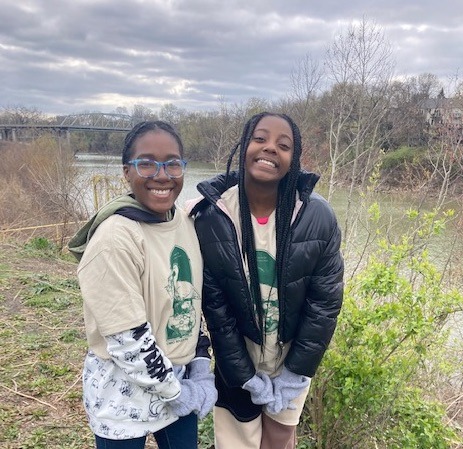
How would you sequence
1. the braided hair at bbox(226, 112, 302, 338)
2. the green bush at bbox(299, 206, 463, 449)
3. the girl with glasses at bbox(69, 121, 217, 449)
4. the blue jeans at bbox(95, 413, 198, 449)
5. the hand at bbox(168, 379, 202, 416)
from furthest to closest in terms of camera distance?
the green bush at bbox(299, 206, 463, 449)
the braided hair at bbox(226, 112, 302, 338)
the blue jeans at bbox(95, 413, 198, 449)
the hand at bbox(168, 379, 202, 416)
the girl with glasses at bbox(69, 121, 217, 449)

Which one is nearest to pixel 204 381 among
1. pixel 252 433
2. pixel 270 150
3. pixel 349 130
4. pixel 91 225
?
pixel 252 433

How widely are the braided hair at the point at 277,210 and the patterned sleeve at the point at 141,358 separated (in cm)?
54

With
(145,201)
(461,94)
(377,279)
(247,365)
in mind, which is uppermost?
(461,94)

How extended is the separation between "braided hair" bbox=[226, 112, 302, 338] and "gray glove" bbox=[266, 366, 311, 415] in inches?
10.6

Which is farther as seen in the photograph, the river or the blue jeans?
the river

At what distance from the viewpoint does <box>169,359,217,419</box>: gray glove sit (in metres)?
1.54

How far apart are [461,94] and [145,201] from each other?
40.5ft

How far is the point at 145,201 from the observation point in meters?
1.54

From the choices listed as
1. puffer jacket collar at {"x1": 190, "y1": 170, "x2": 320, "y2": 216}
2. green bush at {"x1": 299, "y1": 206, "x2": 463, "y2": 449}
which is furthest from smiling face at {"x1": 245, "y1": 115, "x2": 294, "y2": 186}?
green bush at {"x1": 299, "y1": 206, "x2": 463, "y2": 449}

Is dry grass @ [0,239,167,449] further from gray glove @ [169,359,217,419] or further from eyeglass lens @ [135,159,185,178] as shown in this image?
eyeglass lens @ [135,159,185,178]

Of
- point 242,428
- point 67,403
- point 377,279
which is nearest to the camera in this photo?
point 242,428

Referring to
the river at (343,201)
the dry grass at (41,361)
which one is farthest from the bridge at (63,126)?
the dry grass at (41,361)

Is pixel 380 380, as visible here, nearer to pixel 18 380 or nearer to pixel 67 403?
pixel 67 403


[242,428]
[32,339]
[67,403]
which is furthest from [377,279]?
[32,339]
